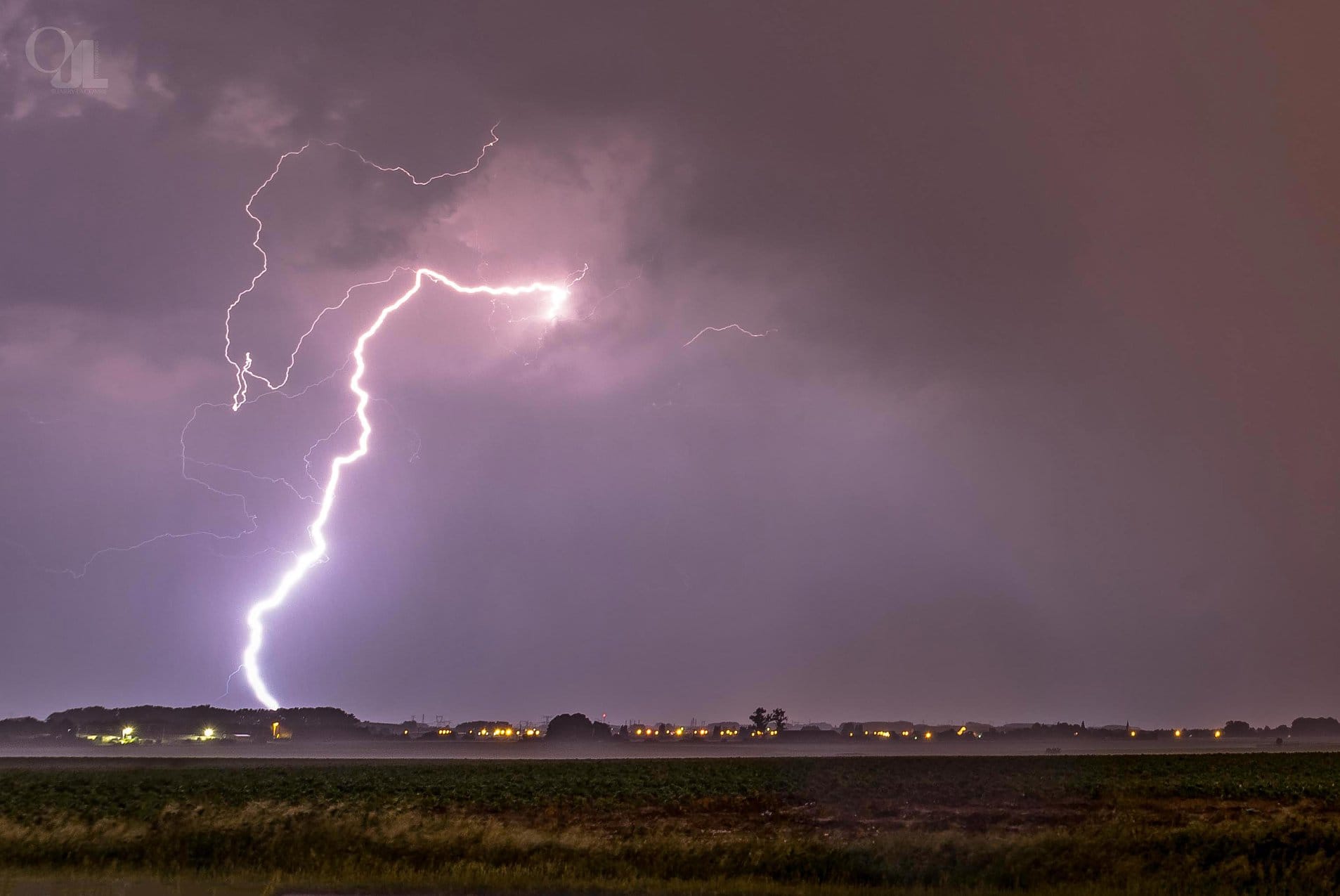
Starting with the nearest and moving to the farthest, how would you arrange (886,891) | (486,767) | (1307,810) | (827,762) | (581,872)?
(886,891) < (581,872) < (1307,810) < (486,767) < (827,762)

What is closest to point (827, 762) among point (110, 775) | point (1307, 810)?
point (1307, 810)

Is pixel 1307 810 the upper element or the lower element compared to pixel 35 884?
lower

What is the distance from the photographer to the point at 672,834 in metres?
24.7

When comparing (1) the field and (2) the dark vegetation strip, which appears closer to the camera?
(1) the field

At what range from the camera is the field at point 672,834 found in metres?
18.5

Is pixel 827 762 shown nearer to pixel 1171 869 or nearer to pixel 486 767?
pixel 486 767

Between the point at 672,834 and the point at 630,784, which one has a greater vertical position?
the point at 672,834

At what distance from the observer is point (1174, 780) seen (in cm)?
4906

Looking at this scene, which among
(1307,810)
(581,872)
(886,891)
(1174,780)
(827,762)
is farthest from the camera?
(827,762)

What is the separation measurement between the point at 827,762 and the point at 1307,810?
34.7 metres

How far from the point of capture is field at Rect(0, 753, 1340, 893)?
727 inches

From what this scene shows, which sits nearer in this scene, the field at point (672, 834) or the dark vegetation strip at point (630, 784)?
the field at point (672, 834)

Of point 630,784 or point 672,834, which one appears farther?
point 630,784

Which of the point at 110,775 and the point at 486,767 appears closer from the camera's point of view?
the point at 110,775
